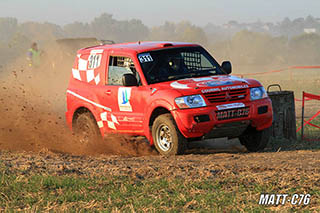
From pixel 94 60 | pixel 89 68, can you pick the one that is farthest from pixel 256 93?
pixel 89 68

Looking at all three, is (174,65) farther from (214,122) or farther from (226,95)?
(214,122)

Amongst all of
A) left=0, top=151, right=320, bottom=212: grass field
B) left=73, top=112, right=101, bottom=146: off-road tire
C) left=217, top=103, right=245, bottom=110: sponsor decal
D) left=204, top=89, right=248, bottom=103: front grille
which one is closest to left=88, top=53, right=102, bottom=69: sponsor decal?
left=73, top=112, right=101, bottom=146: off-road tire

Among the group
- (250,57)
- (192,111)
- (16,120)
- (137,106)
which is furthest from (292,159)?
(250,57)

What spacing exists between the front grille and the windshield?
0.92m

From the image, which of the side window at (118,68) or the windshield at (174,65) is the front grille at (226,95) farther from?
the side window at (118,68)

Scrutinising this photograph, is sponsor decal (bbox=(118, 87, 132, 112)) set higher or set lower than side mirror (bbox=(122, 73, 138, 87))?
lower

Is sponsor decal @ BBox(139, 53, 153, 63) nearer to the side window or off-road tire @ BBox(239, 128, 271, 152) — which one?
the side window

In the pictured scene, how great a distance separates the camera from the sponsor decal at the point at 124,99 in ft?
30.3

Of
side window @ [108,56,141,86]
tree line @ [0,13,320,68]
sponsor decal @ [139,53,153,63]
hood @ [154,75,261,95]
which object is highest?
sponsor decal @ [139,53,153,63]

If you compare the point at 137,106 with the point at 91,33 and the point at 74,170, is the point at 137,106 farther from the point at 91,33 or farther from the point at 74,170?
Result: the point at 91,33

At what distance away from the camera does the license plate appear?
829cm

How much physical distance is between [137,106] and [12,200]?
354cm

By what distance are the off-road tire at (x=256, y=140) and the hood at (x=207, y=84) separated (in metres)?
0.90

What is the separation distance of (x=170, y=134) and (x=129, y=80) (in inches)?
44.8
